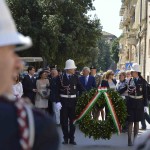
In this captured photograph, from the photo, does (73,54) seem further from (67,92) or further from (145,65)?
(67,92)

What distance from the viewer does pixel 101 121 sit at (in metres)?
10.7

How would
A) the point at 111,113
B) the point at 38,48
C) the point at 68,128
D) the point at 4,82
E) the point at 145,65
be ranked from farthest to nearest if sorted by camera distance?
the point at 145,65, the point at 38,48, the point at 68,128, the point at 111,113, the point at 4,82

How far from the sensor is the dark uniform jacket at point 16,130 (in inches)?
65.3

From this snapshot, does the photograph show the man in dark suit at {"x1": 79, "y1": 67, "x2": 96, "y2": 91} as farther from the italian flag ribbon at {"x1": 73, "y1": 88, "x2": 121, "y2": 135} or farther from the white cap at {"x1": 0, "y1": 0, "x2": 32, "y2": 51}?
the white cap at {"x1": 0, "y1": 0, "x2": 32, "y2": 51}

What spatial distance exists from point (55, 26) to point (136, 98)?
70.9ft

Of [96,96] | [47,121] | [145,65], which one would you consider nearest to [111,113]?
[96,96]

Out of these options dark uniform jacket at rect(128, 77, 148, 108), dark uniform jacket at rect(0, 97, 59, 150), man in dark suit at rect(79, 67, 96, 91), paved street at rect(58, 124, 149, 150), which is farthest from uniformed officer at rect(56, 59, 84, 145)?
dark uniform jacket at rect(0, 97, 59, 150)

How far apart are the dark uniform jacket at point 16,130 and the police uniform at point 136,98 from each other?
8.96 m

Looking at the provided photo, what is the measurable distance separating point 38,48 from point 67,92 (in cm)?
2377

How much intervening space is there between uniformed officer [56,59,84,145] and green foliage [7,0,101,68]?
69.7 ft

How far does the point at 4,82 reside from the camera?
1658 mm

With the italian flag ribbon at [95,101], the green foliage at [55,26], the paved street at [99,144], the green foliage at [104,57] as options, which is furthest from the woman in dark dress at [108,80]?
the green foliage at [104,57]

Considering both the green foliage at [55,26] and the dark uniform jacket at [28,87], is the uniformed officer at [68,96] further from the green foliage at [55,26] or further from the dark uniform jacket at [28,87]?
the green foliage at [55,26]

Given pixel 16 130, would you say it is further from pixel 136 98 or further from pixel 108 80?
pixel 108 80
